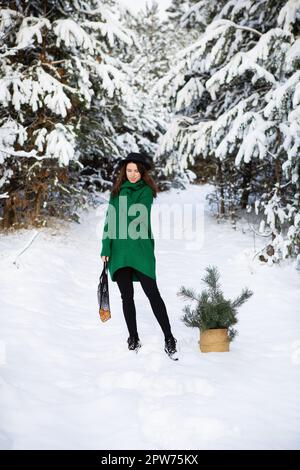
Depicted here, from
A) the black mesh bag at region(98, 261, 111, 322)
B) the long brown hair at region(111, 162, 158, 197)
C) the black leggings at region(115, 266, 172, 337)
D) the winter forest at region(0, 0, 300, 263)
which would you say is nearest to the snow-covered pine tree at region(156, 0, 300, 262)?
the winter forest at region(0, 0, 300, 263)

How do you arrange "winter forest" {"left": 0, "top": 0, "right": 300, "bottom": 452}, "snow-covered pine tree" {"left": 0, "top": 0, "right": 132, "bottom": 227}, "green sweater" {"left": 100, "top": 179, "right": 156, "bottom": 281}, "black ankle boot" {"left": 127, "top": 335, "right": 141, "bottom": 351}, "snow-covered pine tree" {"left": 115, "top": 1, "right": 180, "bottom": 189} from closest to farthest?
"winter forest" {"left": 0, "top": 0, "right": 300, "bottom": 452}
"green sweater" {"left": 100, "top": 179, "right": 156, "bottom": 281}
"black ankle boot" {"left": 127, "top": 335, "right": 141, "bottom": 351}
"snow-covered pine tree" {"left": 0, "top": 0, "right": 132, "bottom": 227}
"snow-covered pine tree" {"left": 115, "top": 1, "right": 180, "bottom": 189}

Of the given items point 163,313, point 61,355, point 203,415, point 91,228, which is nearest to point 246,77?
point 91,228

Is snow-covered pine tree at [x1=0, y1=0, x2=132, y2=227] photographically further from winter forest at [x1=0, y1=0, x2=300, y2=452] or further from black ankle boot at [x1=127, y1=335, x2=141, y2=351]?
black ankle boot at [x1=127, y1=335, x2=141, y2=351]

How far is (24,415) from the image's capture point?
304cm

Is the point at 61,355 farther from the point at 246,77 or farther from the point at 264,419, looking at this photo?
the point at 246,77

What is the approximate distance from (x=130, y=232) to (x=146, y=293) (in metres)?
0.62

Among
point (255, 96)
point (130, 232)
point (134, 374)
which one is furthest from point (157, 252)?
point (134, 374)

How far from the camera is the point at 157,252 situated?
976cm

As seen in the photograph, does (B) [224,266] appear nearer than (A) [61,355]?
No

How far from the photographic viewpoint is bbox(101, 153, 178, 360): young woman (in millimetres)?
4160

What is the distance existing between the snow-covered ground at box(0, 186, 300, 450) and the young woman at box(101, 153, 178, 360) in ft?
1.23

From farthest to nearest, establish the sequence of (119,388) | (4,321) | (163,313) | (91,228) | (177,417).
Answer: (91,228), (4,321), (163,313), (119,388), (177,417)

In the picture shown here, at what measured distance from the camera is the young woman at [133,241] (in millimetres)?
4160

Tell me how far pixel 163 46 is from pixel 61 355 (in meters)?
28.1
